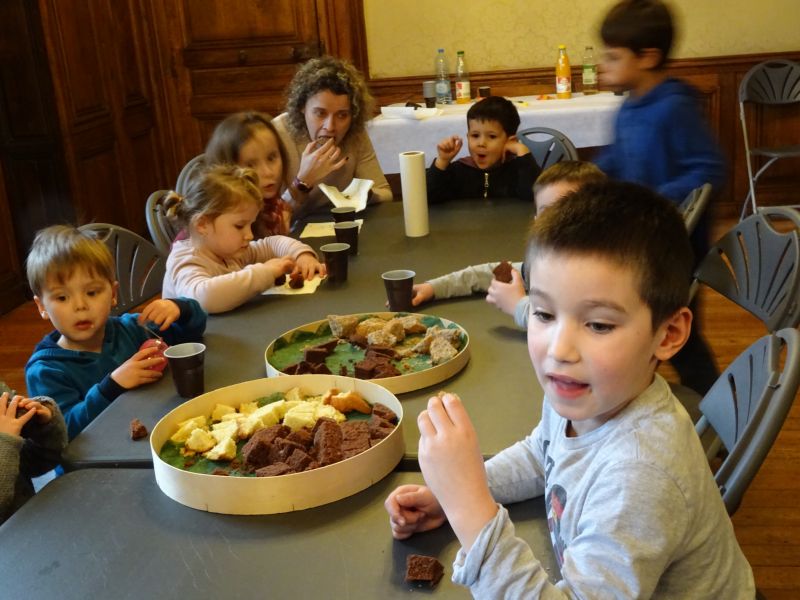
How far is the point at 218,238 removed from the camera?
2305 mm

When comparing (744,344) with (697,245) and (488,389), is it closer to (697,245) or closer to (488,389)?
(697,245)

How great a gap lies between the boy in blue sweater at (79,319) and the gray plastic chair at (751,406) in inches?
43.8

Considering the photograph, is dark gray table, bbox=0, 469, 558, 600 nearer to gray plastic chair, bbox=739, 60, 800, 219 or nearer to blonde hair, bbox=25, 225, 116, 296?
blonde hair, bbox=25, 225, 116, 296

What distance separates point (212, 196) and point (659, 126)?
1295 mm

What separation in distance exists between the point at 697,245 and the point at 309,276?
112 cm

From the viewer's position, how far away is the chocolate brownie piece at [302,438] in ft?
4.30

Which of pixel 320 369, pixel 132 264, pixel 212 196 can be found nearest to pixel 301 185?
pixel 132 264

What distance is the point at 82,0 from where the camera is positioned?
4773 mm

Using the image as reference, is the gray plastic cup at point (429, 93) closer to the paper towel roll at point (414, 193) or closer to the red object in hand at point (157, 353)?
the paper towel roll at point (414, 193)

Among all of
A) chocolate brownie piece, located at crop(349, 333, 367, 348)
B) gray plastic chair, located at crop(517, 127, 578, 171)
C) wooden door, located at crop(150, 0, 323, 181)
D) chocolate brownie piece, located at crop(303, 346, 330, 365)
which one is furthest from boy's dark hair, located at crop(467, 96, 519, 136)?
wooden door, located at crop(150, 0, 323, 181)

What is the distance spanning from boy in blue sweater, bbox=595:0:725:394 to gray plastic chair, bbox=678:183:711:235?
0.08 meters

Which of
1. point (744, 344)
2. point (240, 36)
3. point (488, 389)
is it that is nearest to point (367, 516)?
point (488, 389)

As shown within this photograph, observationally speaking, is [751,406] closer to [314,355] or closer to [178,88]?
[314,355]

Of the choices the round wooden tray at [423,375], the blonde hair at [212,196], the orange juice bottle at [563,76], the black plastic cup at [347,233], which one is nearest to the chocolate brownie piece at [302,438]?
the round wooden tray at [423,375]
